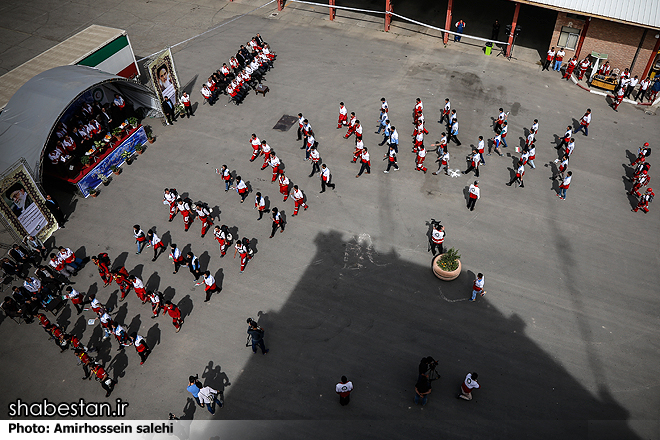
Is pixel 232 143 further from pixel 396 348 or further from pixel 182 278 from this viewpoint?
pixel 396 348

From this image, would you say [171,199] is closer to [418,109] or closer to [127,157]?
[127,157]

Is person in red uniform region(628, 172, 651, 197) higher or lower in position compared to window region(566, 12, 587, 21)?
lower

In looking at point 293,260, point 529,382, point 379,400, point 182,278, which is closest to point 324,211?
point 293,260

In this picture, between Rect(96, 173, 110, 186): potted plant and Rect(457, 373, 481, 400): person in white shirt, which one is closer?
Rect(457, 373, 481, 400): person in white shirt

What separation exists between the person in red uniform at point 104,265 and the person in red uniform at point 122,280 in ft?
1.05

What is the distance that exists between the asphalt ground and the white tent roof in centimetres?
299

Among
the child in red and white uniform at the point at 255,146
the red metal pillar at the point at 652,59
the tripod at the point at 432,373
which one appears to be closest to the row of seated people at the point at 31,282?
the child in red and white uniform at the point at 255,146

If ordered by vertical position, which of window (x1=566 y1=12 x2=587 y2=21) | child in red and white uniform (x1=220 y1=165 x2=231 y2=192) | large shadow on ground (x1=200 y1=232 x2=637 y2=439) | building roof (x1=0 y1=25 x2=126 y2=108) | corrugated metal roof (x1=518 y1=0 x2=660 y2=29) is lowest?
large shadow on ground (x1=200 y1=232 x2=637 y2=439)

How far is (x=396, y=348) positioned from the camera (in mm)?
14133

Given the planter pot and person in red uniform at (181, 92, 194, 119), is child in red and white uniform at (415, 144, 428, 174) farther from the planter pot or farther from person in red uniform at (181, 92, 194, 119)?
person in red uniform at (181, 92, 194, 119)

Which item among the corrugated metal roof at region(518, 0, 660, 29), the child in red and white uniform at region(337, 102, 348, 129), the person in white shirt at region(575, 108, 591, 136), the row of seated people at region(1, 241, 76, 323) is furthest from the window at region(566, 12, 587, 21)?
the row of seated people at region(1, 241, 76, 323)

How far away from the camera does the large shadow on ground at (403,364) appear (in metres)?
12.5

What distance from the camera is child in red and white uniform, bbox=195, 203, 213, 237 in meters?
17.1

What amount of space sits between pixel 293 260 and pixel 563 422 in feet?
31.8
